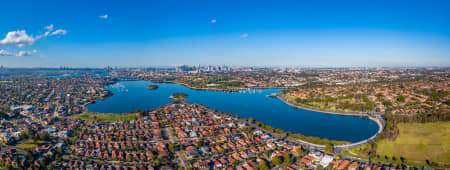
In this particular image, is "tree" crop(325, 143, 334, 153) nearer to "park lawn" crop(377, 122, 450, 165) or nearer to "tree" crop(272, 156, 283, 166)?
"park lawn" crop(377, 122, 450, 165)

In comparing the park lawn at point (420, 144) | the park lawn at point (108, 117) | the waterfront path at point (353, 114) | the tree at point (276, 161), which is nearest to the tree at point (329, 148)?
Answer: the waterfront path at point (353, 114)

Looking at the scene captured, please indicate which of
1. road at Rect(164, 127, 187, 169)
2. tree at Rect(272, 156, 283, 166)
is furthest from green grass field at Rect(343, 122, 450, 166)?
road at Rect(164, 127, 187, 169)

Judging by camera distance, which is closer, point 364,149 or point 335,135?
point 364,149

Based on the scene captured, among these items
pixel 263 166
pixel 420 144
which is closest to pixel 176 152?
pixel 263 166

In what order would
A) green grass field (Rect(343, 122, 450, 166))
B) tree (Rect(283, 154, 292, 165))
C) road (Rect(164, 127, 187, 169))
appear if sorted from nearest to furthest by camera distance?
tree (Rect(283, 154, 292, 165))
road (Rect(164, 127, 187, 169))
green grass field (Rect(343, 122, 450, 166))

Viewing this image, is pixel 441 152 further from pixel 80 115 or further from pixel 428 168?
pixel 80 115

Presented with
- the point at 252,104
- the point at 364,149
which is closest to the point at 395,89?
the point at 252,104

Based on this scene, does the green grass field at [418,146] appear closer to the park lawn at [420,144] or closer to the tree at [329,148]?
the park lawn at [420,144]

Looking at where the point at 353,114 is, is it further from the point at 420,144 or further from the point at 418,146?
the point at 418,146
